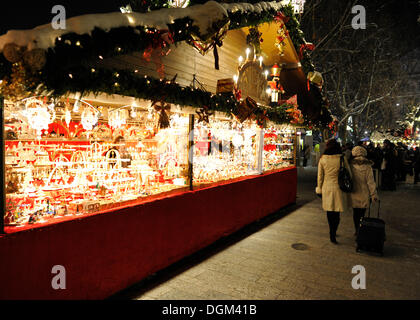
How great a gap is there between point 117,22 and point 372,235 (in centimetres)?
551

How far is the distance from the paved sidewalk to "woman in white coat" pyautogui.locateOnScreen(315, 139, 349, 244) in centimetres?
84

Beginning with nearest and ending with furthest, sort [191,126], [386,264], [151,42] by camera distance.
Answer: [151,42] → [386,264] → [191,126]

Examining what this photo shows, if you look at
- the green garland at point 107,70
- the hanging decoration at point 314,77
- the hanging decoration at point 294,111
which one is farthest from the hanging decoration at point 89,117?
the hanging decoration at point 314,77

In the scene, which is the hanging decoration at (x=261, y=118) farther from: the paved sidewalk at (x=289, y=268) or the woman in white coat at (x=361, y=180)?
the paved sidewalk at (x=289, y=268)

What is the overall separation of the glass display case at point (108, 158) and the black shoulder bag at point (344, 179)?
2460mm

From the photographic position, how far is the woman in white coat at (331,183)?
5.72 meters

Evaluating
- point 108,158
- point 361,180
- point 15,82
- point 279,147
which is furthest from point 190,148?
point 279,147

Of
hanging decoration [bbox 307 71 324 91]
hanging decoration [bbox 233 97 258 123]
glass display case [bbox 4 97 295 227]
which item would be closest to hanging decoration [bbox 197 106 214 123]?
glass display case [bbox 4 97 295 227]

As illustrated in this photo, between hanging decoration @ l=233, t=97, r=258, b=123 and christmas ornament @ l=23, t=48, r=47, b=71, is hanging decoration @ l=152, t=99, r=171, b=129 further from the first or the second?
hanging decoration @ l=233, t=97, r=258, b=123

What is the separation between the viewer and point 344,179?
5.73 m

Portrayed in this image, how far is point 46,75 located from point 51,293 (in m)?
2.34

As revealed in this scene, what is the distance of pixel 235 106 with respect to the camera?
6.42 meters
